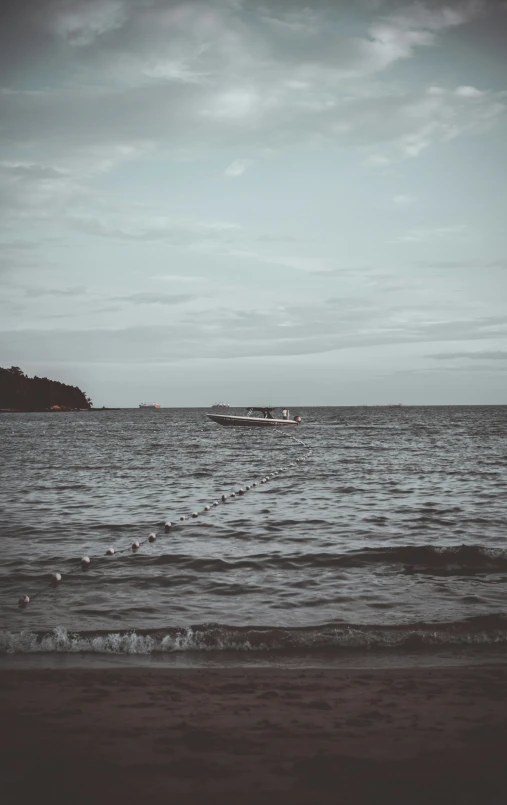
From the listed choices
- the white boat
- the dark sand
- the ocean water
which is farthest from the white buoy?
the white boat

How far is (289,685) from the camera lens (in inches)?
265

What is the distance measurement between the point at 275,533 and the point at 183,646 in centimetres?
820

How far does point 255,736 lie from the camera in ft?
17.9

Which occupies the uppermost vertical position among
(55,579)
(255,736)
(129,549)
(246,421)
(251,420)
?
(251,420)

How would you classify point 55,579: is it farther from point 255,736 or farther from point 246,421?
point 246,421

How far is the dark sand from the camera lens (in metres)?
4.62

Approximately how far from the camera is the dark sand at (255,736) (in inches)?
182

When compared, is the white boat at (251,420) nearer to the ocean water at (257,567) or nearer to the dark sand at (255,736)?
the ocean water at (257,567)

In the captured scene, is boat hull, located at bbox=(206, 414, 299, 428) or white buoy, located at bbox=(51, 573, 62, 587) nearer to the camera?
white buoy, located at bbox=(51, 573, 62, 587)

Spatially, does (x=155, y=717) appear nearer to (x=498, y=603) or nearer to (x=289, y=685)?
(x=289, y=685)

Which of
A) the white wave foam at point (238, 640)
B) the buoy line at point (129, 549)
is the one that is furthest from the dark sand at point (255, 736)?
the buoy line at point (129, 549)

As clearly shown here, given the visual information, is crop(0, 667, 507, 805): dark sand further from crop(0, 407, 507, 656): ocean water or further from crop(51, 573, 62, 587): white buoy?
crop(51, 573, 62, 587): white buoy

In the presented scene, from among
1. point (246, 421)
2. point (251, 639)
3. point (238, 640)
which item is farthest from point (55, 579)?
point (246, 421)

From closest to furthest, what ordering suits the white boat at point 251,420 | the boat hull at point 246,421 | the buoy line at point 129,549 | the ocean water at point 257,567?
1. the ocean water at point 257,567
2. the buoy line at point 129,549
3. the white boat at point 251,420
4. the boat hull at point 246,421
